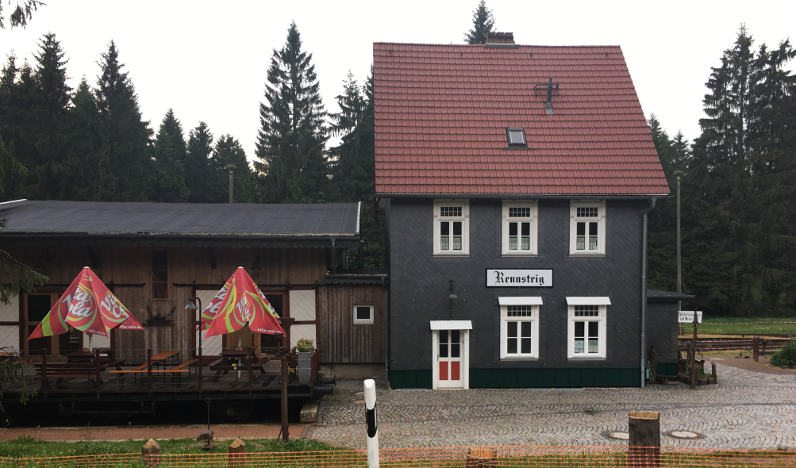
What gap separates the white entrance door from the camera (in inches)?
667

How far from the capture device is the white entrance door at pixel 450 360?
17.0 m

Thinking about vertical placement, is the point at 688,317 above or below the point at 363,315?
below

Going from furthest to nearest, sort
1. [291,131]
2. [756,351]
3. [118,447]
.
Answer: [291,131]
[756,351]
[118,447]

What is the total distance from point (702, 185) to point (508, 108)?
31145 mm

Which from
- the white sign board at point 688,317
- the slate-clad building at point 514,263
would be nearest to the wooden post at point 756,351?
the white sign board at point 688,317

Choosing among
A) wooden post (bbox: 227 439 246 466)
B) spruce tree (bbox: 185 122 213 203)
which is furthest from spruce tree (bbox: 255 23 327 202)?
wooden post (bbox: 227 439 246 466)

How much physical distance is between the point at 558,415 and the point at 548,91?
10.8 metres

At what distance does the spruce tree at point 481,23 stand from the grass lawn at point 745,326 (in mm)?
27518

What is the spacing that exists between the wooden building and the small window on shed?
224 inches

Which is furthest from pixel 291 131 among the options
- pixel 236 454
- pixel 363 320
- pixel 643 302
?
pixel 236 454

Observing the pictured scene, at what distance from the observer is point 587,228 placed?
17391 mm

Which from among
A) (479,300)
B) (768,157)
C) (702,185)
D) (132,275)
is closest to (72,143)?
(132,275)

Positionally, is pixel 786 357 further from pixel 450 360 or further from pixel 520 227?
pixel 450 360

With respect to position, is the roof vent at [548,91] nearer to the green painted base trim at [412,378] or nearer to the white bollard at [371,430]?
the green painted base trim at [412,378]
